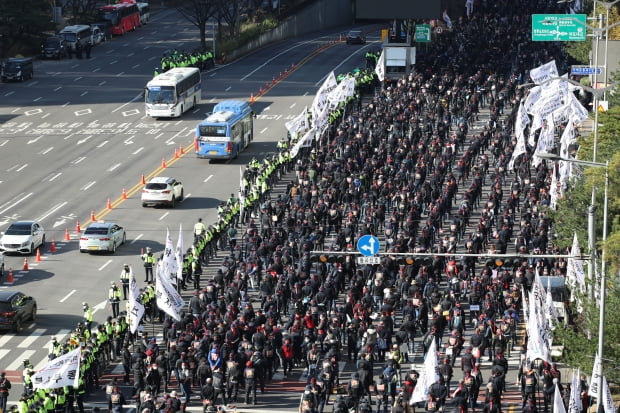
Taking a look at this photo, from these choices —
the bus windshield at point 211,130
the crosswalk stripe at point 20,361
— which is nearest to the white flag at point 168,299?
the crosswalk stripe at point 20,361

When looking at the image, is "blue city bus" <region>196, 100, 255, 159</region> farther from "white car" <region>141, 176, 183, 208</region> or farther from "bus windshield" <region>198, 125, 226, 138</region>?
"white car" <region>141, 176, 183, 208</region>

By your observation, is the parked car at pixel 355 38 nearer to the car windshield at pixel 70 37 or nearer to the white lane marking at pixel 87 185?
the car windshield at pixel 70 37

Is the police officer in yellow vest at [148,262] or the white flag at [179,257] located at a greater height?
the white flag at [179,257]

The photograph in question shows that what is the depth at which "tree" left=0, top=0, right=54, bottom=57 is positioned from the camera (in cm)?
10875

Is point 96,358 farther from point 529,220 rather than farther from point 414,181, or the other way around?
point 414,181

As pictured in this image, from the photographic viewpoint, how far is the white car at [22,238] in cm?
5653

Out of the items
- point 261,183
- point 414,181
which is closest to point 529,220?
point 414,181

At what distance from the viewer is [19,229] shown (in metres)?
57.2

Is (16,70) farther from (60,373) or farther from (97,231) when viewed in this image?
(60,373)

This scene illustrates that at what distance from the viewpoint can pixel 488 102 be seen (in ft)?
279

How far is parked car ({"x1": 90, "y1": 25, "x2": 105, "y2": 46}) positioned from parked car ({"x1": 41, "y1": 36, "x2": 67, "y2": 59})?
5269 millimetres

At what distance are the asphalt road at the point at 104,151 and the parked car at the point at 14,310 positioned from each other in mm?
374

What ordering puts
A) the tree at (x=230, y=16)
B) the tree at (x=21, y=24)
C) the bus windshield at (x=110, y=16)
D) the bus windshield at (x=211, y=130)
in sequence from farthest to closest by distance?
the bus windshield at (x=110, y=16) → the tree at (x=230, y=16) → the tree at (x=21, y=24) → the bus windshield at (x=211, y=130)

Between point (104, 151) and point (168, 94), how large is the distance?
876 cm
